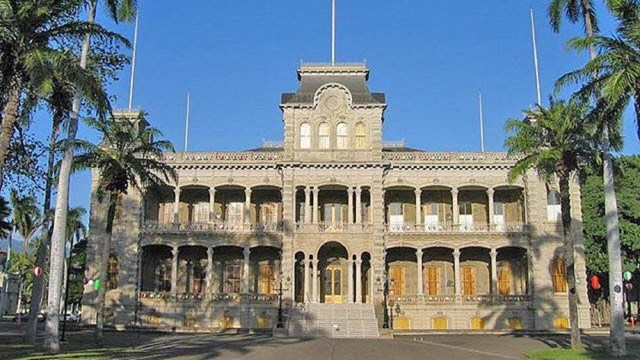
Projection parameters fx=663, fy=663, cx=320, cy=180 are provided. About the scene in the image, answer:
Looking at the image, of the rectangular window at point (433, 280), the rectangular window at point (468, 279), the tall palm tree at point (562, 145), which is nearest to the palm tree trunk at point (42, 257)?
the tall palm tree at point (562, 145)

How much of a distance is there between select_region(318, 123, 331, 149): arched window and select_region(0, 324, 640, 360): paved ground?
49.2 feet

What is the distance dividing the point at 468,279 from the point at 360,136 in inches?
497

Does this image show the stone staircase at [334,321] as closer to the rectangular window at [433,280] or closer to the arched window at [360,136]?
the rectangular window at [433,280]

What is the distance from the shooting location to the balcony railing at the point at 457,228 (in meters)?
45.3

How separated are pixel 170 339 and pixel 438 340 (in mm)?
14177

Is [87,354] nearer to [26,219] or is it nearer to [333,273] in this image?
[333,273]

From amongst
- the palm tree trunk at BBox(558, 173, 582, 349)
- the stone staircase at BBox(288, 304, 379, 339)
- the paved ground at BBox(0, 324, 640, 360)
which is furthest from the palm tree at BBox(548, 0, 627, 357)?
the stone staircase at BBox(288, 304, 379, 339)

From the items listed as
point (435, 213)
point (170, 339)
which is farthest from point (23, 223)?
point (435, 213)

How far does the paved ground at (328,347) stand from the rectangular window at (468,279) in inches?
341

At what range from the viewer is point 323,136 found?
152 ft

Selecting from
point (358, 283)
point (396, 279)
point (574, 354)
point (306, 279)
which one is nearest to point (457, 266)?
point (396, 279)

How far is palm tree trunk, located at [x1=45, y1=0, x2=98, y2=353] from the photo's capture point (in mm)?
25391

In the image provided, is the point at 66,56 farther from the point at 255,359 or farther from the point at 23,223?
the point at 23,223

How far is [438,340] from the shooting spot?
35.0 metres
